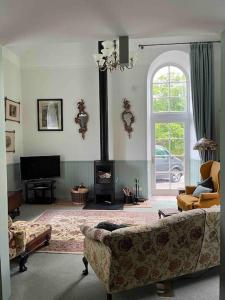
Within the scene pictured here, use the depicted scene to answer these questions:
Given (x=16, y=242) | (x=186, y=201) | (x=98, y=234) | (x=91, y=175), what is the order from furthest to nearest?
(x=91, y=175), (x=186, y=201), (x=16, y=242), (x=98, y=234)

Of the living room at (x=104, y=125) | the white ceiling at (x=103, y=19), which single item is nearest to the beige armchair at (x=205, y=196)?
the living room at (x=104, y=125)

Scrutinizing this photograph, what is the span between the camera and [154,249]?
2.36 metres

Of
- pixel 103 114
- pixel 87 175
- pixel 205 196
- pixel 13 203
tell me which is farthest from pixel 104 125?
pixel 205 196

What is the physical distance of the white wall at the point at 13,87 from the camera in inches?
240

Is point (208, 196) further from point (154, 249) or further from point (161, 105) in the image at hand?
point (161, 105)


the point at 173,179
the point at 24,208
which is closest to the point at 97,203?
the point at 24,208

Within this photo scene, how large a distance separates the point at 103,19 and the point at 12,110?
4926mm

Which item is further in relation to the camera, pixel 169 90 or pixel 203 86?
pixel 169 90

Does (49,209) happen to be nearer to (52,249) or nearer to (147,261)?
(52,249)

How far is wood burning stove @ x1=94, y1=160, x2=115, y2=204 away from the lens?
629 cm

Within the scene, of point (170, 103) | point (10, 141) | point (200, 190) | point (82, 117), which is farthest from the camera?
point (170, 103)

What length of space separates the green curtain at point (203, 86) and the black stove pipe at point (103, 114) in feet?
6.99

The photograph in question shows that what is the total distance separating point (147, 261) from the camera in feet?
7.77

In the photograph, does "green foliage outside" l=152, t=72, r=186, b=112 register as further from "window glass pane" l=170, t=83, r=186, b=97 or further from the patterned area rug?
the patterned area rug
